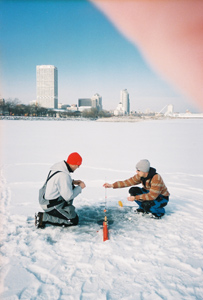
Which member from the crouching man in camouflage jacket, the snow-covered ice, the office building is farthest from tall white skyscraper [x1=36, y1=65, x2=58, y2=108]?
the crouching man in camouflage jacket

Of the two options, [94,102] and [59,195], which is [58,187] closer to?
[59,195]

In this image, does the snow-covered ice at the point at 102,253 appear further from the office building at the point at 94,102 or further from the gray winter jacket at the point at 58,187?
the office building at the point at 94,102

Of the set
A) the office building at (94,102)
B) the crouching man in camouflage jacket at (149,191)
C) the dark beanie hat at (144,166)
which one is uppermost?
the office building at (94,102)

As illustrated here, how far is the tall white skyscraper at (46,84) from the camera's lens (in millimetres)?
49719

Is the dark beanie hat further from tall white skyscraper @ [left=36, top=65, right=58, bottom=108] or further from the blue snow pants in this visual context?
tall white skyscraper @ [left=36, top=65, right=58, bottom=108]

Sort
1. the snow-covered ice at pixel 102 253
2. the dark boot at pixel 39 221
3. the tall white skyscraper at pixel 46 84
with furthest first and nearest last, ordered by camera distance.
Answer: the tall white skyscraper at pixel 46 84
the dark boot at pixel 39 221
the snow-covered ice at pixel 102 253

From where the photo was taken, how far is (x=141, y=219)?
3457 millimetres

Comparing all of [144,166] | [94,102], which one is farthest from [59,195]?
[94,102]

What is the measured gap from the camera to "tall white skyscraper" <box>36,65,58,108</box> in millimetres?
49719

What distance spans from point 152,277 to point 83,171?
4.69 m

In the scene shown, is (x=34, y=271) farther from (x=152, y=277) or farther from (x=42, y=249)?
(x=152, y=277)

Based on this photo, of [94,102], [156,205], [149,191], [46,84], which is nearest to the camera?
[156,205]

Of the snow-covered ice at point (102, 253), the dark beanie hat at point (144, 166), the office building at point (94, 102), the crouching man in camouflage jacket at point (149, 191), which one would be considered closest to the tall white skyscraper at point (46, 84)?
the office building at point (94, 102)

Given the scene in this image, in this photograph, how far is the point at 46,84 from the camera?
187 ft
